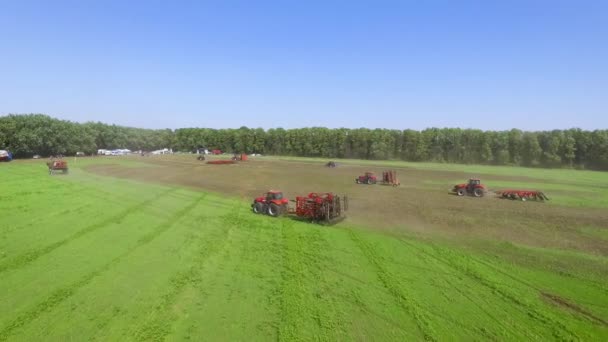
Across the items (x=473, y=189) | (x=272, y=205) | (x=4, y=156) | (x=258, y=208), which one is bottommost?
(x=258, y=208)

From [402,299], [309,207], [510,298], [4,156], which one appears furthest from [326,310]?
[4,156]

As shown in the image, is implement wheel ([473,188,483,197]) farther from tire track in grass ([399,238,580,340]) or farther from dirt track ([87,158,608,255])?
tire track in grass ([399,238,580,340])

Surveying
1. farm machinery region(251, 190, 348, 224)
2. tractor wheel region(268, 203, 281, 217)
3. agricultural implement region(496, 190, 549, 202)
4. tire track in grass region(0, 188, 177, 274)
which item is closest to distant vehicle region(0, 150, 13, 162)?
tire track in grass region(0, 188, 177, 274)

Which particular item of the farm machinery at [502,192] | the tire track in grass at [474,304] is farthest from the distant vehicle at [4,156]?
the tire track in grass at [474,304]

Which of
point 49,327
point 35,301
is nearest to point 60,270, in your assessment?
point 35,301

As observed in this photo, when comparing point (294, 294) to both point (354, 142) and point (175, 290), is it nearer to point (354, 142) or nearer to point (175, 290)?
point (175, 290)

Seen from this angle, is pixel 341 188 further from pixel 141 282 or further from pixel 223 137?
pixel 223 137
